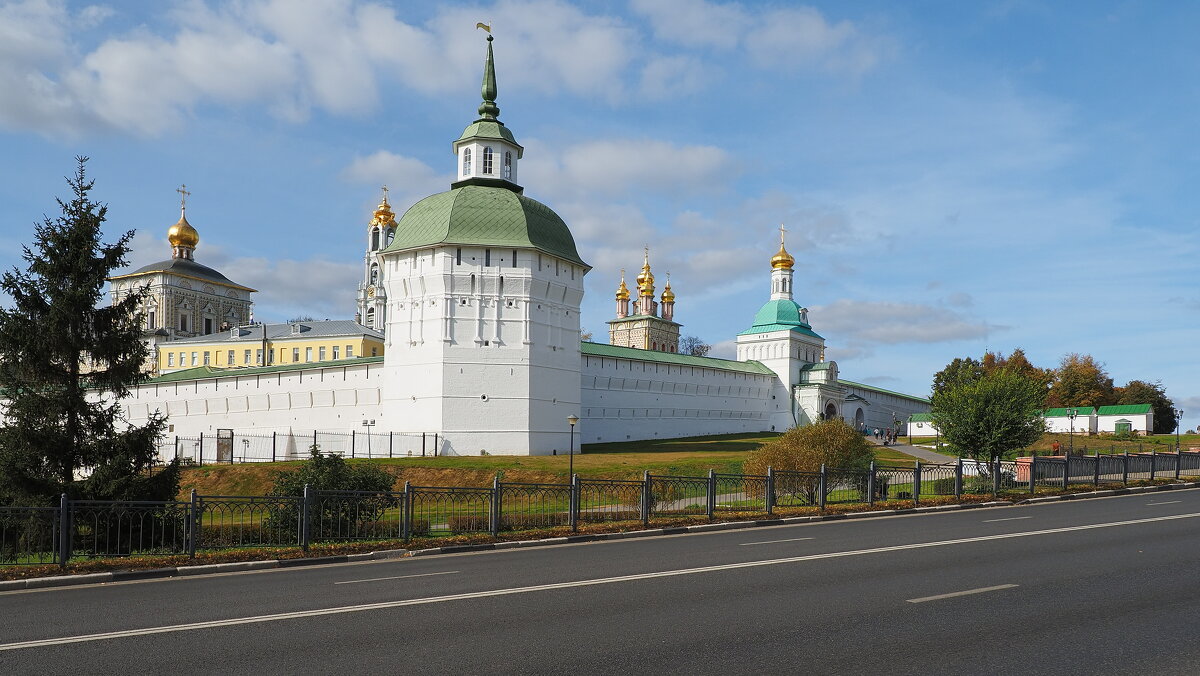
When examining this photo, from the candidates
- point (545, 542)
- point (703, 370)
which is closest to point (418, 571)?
point (545, 542)

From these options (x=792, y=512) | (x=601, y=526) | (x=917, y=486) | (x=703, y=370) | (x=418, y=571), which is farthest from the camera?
(x=703, y=370)

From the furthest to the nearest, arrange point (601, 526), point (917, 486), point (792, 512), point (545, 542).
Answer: point (917, 486) → point (792, 512) → point (601, 526) → point (545, 542)

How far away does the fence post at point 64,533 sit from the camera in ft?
42.3

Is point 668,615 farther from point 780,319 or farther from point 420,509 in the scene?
point 780,319

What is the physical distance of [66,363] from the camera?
2020 centimetres

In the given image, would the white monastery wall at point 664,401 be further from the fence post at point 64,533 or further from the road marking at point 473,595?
the fence post at point 64,533

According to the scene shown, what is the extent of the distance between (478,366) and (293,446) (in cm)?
1224

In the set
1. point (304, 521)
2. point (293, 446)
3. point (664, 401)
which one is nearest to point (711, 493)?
point (304, 521)

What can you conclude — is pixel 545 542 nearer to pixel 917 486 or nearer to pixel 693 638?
pixel 693 638

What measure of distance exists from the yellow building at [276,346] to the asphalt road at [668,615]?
59.8m

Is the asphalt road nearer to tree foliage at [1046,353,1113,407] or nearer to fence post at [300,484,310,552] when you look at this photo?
fence post at [300,484,310,552]

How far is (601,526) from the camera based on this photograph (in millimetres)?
18219

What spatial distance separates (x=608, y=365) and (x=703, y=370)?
10.5 m

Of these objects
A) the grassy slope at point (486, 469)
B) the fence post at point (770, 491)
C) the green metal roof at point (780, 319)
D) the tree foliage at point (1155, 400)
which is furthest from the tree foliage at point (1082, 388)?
the fence post at point (770, 491)
